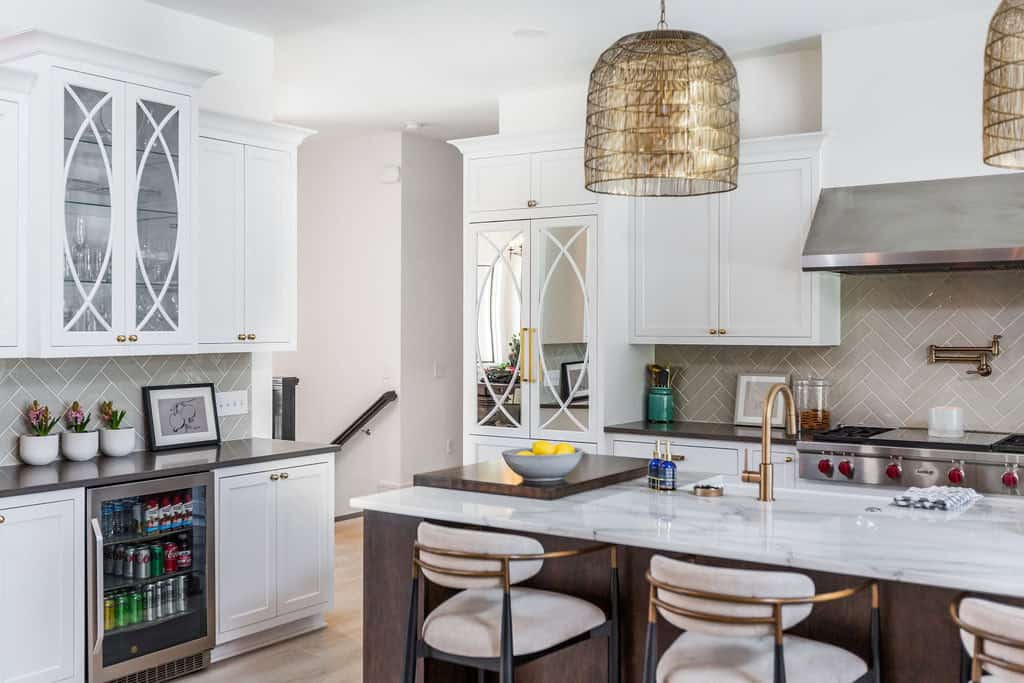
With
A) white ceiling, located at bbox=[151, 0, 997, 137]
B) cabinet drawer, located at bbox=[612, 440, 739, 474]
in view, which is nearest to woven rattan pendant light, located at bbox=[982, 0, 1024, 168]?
white ceiling, located at bbox=[151, 0, 997, 137]

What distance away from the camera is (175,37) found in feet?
14.4

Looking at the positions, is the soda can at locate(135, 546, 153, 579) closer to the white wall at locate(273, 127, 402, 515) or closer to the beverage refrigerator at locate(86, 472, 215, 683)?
the beverage refrigerator at locate(86, 472, 215, 683)

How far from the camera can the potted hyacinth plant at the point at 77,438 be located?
3.86 metres

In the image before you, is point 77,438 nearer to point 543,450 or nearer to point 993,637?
point 543,450

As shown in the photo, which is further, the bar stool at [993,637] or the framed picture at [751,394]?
the framed picture at [751,394]

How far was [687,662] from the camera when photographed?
2.19 m

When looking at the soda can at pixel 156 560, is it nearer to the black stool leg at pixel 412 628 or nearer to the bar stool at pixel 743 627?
the black stool leg at pixel 412 628

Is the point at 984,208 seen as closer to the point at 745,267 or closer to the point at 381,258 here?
the point at 745,267

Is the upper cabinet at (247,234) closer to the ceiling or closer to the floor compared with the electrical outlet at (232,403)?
closer to the ceiling

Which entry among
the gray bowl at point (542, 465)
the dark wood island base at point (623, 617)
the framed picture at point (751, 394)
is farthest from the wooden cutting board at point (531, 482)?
the framed picture at point (751, 394)

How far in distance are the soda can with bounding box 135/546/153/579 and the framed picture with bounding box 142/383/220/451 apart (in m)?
0.62

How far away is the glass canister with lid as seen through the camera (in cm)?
482

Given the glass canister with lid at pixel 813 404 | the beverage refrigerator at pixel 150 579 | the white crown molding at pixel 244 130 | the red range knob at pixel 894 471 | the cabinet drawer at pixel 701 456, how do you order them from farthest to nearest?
the glass canister with lid at pixel 813 404 → the cabinet drawer at pixel 701 456 → the white crown molding at pixel 244 130 → the red range knob at pixel 894 471 → the beverage refrigerator at pixel 150 579

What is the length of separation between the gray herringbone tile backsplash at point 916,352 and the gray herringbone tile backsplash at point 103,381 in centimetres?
273
